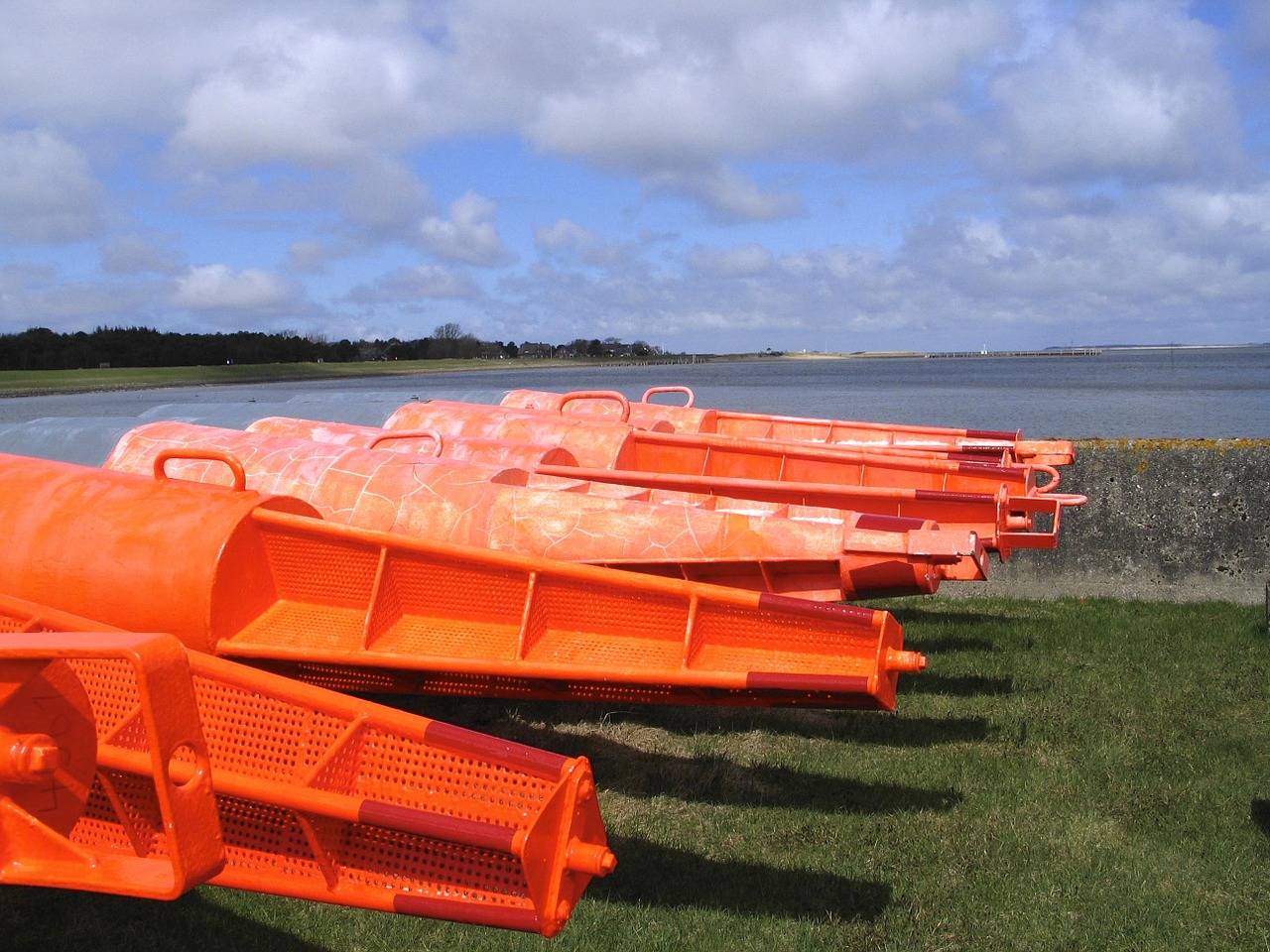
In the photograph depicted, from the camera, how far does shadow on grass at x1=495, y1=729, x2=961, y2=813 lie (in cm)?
512

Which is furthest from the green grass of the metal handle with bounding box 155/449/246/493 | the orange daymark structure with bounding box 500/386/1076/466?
the orange daymark structure with bounding box 500/386/1076/466

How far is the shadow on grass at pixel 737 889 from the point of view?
4.14 metres

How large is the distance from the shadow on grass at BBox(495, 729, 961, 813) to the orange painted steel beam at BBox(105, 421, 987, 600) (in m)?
0.93

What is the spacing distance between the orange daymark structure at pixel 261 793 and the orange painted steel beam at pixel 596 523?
163 cm

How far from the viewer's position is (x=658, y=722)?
20.6 feet

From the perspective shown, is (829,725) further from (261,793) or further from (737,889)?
(261,793)

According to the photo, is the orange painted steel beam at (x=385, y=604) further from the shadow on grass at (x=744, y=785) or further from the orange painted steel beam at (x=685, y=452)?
the orange painted steel beam at (x=685, y=452)

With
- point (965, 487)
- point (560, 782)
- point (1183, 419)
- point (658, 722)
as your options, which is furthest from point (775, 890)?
point (1183, 419)

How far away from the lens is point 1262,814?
4852 millimetres

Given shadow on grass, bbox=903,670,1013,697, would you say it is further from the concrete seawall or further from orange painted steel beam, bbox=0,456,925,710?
orange painted steel beam, bbox=0,456,925,710

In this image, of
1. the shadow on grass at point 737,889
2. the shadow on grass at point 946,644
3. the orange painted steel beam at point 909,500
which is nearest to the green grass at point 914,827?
the shadow on grass at point 737,889

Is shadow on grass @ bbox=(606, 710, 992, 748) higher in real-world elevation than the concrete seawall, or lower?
lower

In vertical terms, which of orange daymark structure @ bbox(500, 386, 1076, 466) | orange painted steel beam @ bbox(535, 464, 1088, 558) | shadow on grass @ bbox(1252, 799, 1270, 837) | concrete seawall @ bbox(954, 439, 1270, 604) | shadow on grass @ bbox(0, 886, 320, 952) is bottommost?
shadow on grass @ bbox(0, 886, 320, 952)

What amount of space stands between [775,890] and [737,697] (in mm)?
752
